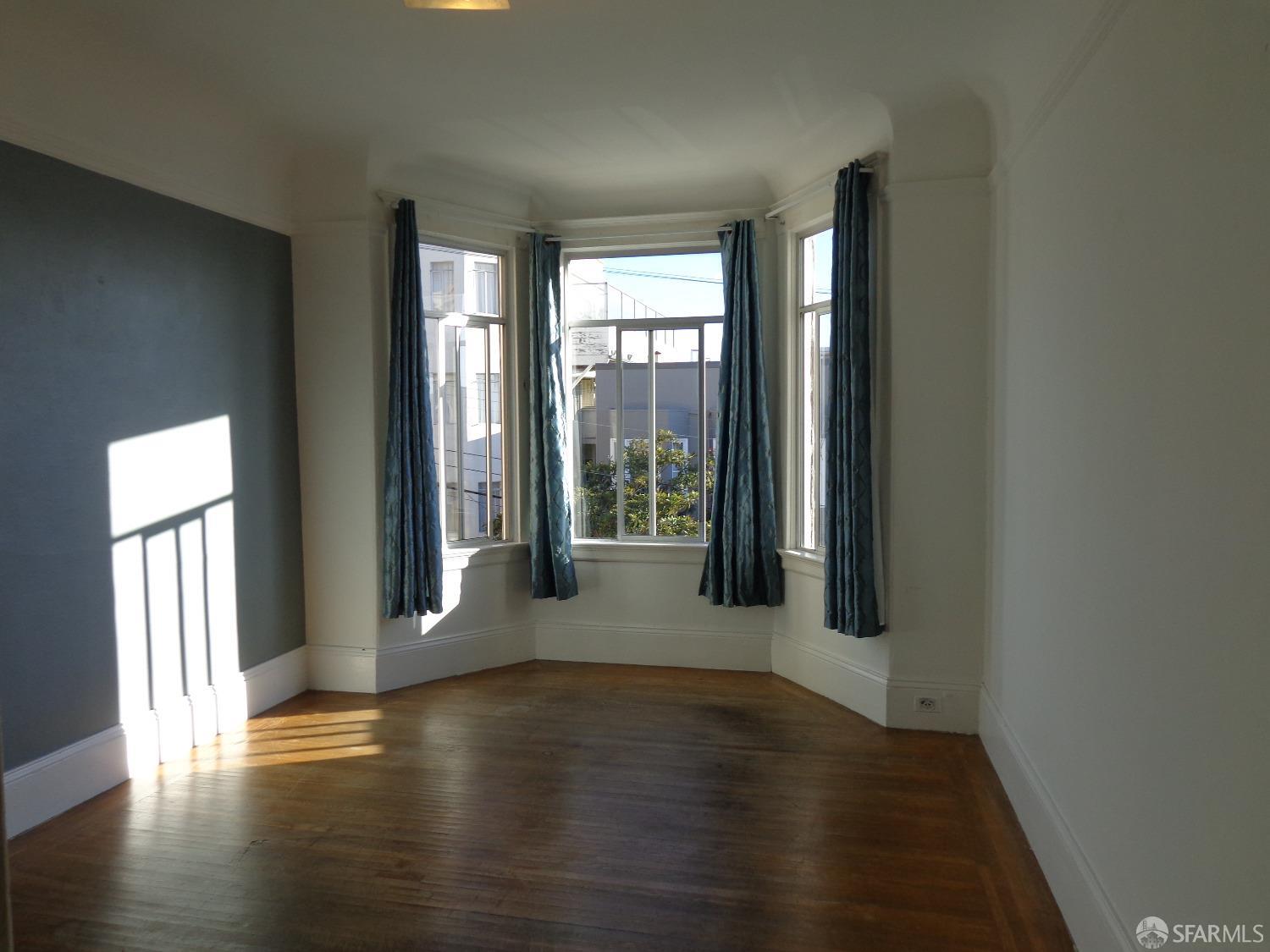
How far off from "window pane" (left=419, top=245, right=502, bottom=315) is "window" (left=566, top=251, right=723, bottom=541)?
1.60 feet

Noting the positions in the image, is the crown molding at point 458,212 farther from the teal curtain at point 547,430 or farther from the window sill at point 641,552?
the window sill at point 641,552

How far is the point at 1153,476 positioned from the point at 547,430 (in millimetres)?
3564

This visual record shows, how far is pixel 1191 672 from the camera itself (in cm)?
171

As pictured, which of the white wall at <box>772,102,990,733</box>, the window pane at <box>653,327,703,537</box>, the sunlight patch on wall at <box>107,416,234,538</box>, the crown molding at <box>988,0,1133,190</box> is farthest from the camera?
the window pane at <box>653,327,703,537</box>

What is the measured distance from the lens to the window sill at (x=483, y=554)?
16.3ft

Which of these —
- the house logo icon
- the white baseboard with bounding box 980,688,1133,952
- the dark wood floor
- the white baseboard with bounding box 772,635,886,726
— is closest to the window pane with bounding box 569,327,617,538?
the white baseboard with bounding box 772,635,886,726

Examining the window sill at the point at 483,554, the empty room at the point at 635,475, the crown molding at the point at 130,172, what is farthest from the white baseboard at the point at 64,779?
the crown molding at the point at 130,172

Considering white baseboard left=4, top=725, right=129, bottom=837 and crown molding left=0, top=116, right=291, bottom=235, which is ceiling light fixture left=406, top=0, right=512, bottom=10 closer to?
crown molding left=0, top=116, right=291, bottom=235

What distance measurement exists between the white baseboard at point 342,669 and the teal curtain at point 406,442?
11.6 inches

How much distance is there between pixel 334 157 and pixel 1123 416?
3965 millimetres

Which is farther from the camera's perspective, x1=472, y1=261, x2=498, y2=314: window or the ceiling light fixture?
x1=472, y1=261, x2=498, y2=314: window

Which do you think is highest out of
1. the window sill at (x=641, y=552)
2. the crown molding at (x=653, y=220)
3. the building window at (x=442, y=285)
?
the crown molding at (x=653, y=220)

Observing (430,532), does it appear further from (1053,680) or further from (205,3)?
(1053,680)

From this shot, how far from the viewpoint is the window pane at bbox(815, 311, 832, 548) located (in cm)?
467
